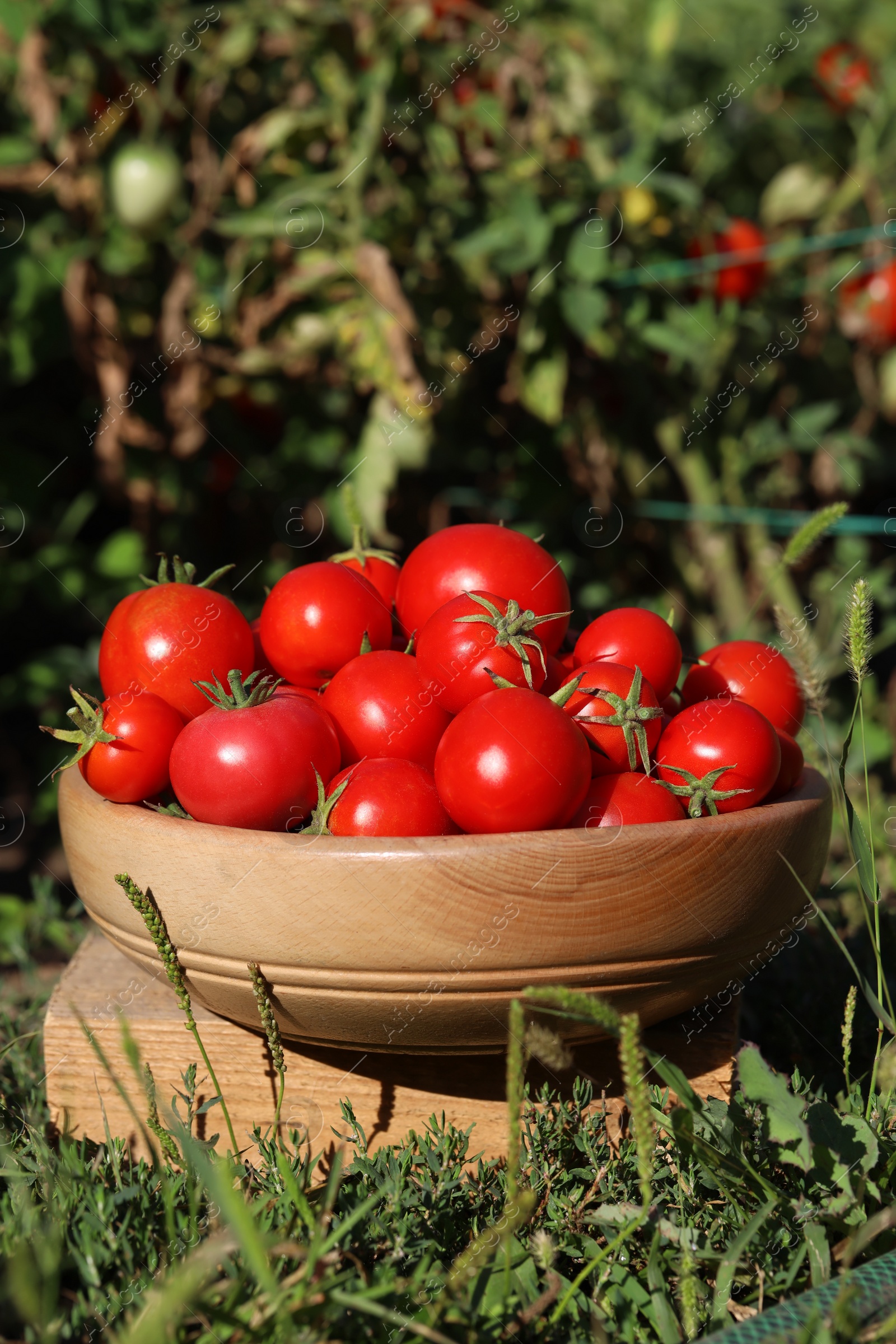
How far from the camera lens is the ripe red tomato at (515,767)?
0.94 m

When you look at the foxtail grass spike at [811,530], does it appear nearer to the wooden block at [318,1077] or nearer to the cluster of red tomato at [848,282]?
the wooden block at [318,1077]

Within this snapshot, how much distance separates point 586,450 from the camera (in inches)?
104

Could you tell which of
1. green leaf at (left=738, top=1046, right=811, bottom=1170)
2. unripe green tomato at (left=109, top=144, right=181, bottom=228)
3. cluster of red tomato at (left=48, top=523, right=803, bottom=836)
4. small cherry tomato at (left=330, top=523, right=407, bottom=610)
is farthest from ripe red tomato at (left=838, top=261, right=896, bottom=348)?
green leaf at (left=738, top=1046, right=811, bottom=1170)

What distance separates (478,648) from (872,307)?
2.12 metres

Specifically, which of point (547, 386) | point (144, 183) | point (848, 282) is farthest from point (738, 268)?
point (144, 183)

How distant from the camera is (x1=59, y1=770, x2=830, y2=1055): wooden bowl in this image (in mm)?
881

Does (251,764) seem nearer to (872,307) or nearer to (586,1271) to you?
(586,1271)

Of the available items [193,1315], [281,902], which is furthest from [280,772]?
[193,1315]

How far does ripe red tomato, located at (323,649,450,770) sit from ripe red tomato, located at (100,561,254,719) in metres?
0.14

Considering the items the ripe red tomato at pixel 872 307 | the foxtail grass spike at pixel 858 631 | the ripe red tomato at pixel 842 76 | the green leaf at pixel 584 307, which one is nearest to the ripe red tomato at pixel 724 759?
the foxtail grass spike at pixel 858 631

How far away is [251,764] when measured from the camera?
976 millimetres

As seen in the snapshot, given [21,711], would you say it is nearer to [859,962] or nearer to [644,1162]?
[859,962]

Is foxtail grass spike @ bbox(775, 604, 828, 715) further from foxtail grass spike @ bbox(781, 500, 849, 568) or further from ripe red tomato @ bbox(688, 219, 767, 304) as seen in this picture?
ripe red tomato @ bbox(688, 219, 767, 304)

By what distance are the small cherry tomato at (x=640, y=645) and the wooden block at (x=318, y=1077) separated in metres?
0.39
